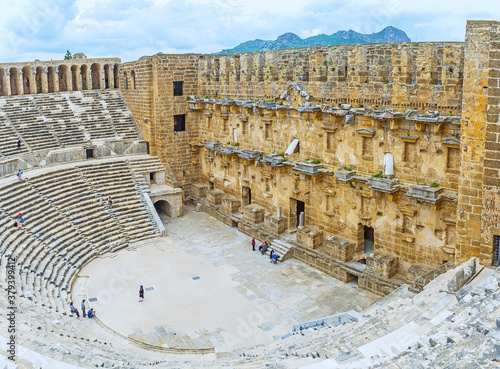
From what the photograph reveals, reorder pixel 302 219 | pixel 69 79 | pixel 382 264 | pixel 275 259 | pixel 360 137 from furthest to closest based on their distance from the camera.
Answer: pixel 69 79 < pixel 302 219 < pixel 275 259 < pixel 360 137 < pixel 382 264

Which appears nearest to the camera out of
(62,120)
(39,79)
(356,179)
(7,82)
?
(356,179)

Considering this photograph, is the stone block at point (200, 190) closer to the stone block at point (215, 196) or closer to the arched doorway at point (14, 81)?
the stone block at point (215, 196)

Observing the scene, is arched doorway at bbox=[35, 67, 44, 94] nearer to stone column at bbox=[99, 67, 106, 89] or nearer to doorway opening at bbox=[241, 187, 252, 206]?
stone column at bbox=[99, 67, 106, 89]

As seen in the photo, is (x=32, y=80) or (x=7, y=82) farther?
(x=32, y=80)

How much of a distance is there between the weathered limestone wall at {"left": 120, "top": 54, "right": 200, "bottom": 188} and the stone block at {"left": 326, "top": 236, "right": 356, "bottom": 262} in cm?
1113

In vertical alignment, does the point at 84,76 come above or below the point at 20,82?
above

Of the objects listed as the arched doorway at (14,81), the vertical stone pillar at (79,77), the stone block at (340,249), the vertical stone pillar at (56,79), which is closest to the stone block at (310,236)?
the stone block at (340,249)

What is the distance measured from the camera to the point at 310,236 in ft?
69.1

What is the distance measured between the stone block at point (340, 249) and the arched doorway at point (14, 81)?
868 inches

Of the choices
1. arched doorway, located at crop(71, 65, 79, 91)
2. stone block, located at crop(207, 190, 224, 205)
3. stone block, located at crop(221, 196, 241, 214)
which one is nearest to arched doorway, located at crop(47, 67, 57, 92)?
arched doorway, located at crop(71, 65, 79, 91)

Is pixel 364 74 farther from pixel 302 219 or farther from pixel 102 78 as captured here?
pixel 102 78

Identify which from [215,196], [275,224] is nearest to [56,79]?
[215,196]

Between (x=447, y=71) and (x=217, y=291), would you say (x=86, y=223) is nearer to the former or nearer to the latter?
(x=217, y=291)

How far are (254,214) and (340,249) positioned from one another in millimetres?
5947
